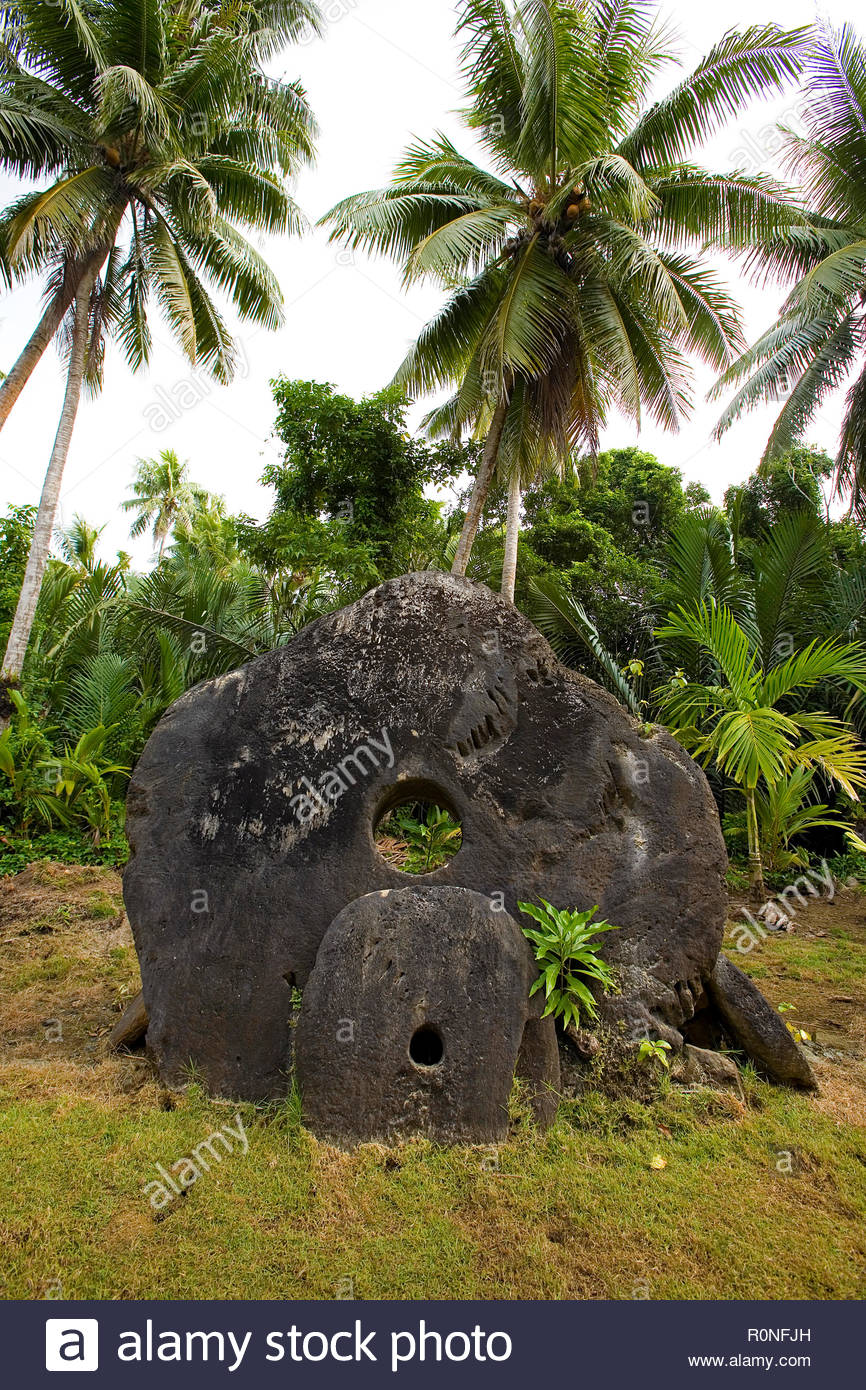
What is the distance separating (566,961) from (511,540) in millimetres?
9258

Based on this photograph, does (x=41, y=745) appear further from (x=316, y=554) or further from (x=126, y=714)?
(x=316, y=554)

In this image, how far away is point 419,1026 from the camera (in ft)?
12.4

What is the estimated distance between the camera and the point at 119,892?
853cm

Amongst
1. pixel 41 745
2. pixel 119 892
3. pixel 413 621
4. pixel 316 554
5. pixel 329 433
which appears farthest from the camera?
pixel 329 433

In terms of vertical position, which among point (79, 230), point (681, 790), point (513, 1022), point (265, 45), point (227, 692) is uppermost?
point (265, 45)

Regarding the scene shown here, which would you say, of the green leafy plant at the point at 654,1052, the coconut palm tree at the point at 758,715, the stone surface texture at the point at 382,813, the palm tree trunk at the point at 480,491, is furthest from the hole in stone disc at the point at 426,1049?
the palm tree trunk at the point at 480,491

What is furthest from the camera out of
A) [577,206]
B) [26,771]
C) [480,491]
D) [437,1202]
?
[480,491]

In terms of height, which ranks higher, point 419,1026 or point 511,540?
point 511,540

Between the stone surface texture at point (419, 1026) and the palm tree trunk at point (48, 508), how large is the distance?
802cm

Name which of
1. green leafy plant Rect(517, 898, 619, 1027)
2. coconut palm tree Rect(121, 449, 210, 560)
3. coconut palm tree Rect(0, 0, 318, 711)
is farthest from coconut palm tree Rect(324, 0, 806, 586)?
coconut palm tree Rect(121, 449, 210, 560)

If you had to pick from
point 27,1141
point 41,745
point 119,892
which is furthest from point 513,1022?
point 41,745

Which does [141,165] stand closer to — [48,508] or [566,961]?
[48,508]

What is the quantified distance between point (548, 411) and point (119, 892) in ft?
29.4

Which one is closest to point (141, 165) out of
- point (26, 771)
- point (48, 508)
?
point (48, 508)
